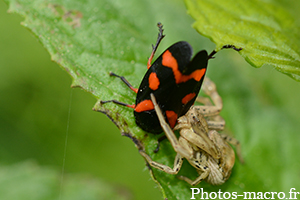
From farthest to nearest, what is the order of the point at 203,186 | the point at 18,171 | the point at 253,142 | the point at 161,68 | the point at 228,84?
the point at 18,171 → the point at 228,84 → the point at 253,142 → the point at 203,186 → the point at 161,68

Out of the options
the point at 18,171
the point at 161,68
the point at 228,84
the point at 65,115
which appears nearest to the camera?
the point at 161,68

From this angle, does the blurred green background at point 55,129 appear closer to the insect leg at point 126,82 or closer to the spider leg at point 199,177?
the spider leg at point 199,177

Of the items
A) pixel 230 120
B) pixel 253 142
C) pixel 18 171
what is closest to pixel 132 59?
pixel 230 120

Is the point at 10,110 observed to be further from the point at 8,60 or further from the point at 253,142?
the point at 253,142

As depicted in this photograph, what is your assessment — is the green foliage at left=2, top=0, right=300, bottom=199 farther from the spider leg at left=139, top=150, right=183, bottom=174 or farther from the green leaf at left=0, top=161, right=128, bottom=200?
the green leaf at left=0, top=161, right=128, bottom=200

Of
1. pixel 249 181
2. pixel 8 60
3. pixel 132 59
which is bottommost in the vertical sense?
pixel 249 181

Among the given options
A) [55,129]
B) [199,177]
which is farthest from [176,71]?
[55,129]

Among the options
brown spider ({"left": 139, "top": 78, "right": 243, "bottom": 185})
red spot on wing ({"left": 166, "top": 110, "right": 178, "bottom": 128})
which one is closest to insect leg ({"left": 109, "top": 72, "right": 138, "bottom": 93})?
red spot on wing ({"left": 166, "top": 110, "right": 178, "bottom": 128})
